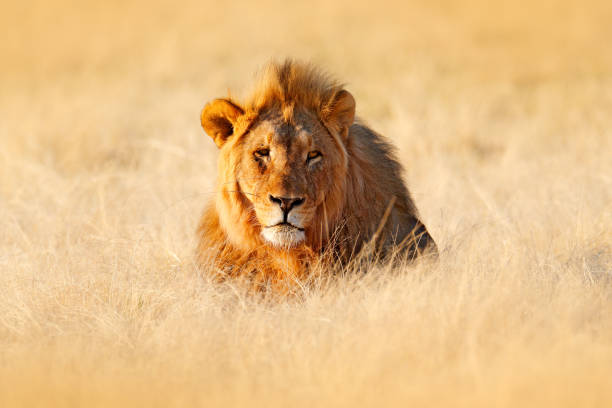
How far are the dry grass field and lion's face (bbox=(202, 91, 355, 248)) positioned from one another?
355 millimetres

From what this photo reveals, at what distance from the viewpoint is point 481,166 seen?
1030 cm

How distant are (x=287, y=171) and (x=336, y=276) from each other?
728mm

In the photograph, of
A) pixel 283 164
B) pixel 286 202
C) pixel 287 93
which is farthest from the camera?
pixel 287 93

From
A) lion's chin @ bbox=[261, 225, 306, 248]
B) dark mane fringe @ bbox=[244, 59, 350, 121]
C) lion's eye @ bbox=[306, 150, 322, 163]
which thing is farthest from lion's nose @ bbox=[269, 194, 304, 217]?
dark mane fringe @ bbox=[244, 59, 350, 121]

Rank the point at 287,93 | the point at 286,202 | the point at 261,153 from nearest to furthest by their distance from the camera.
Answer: the point at 286,202 → the point at 261,153 → the point at 287,93

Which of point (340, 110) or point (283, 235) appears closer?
point (283, 235)

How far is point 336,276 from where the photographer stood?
4988mm

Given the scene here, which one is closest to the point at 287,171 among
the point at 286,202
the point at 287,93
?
the point at 286,202

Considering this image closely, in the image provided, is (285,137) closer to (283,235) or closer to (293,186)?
(293,186)

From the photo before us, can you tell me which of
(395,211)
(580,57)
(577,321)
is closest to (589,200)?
(395,211)

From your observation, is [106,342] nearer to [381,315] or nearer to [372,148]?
[381,315]

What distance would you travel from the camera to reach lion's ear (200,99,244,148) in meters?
4.97

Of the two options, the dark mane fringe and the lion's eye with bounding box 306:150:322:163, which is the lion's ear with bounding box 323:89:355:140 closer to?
the dark mane fringe

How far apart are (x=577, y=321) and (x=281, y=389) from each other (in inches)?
64.9
